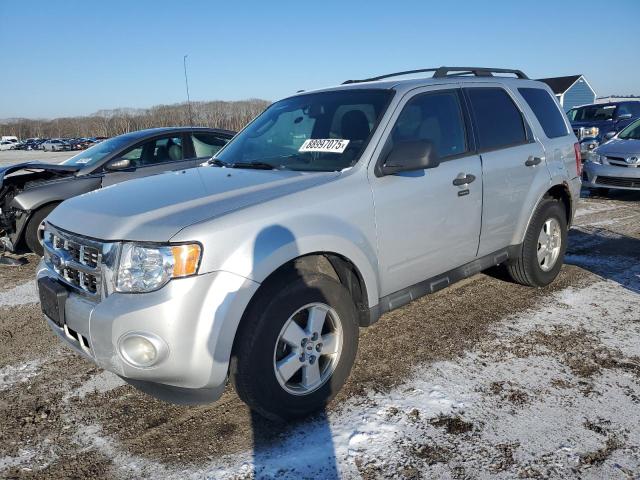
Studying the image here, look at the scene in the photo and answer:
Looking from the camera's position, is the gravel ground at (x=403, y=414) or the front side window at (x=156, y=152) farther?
the front side window at (x=156, y=152)

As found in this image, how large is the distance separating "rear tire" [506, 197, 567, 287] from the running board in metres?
0.15

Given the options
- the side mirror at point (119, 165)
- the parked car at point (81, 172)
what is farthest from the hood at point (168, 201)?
the parked car at point (81, 172)

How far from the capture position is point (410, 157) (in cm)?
315

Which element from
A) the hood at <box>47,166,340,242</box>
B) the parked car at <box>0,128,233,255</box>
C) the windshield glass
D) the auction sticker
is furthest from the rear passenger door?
the windshield glass

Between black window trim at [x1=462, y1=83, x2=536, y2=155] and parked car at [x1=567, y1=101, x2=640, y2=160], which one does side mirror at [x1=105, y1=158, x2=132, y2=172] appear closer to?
black window trim at [x1=462, y1=83, x2=536, y2=155]

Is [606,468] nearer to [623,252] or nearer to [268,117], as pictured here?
[268,117]

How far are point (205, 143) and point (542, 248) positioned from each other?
4872 millimetres

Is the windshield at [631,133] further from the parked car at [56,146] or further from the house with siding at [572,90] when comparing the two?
the parked car at [56,146]

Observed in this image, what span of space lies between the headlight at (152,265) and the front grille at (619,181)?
921 centimetres

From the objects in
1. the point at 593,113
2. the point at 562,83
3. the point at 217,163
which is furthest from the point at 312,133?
the point at 562,83

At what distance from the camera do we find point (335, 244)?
2898mm

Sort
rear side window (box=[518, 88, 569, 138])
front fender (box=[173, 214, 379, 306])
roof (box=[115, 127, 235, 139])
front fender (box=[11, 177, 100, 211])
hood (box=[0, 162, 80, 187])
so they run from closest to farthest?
front fender (box=[173, 214, 379, 306]) < rear side window (box=[518, 88, 569, 138]) < front fender (box=[11, 177, 100, 211]) < hood (box=[0, 162, 80, 187]) < roof (box=[115, 127, 235, 139])

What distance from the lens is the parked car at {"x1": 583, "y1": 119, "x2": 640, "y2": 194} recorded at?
9.15m

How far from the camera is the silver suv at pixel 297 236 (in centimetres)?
243
